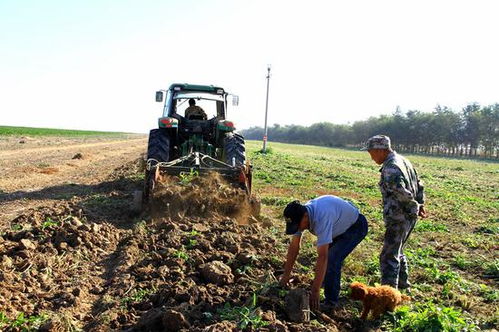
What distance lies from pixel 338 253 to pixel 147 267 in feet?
6.89

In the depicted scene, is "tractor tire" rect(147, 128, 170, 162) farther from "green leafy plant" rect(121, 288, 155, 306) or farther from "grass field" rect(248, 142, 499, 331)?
"green leafy plant" rect(121, 288, 155, 306)

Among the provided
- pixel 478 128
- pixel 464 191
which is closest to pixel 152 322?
pixel 464 191

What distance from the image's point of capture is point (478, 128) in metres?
56.5

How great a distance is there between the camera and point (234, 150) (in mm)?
9555

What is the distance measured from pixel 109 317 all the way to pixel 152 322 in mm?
392

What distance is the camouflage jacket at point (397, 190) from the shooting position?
14.1 ft

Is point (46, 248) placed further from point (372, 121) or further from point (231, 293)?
point (372, 121)

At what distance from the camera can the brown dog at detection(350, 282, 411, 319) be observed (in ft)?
12.4

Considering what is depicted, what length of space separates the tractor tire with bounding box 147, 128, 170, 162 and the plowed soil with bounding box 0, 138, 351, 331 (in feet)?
4.51

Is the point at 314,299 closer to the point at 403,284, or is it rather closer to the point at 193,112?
the point at 403,284

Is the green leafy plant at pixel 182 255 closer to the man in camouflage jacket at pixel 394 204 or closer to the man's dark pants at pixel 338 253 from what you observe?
the man's dark pants at pixel 338 253

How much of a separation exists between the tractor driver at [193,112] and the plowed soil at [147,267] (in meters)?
3.13

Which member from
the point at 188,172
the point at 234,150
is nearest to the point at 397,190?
the point at 188,172

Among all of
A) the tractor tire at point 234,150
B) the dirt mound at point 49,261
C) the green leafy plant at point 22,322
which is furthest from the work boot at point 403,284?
the tractor tire at point 234,150
